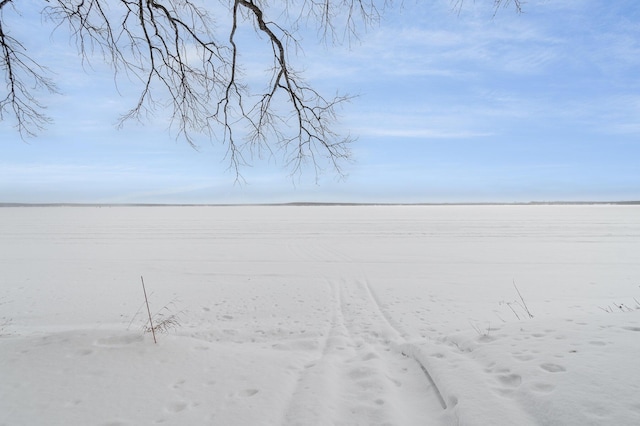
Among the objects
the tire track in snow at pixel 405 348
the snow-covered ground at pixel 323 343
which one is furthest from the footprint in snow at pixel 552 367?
the tire track in snow at pixel 405 348

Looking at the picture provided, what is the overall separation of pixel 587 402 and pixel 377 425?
142 centimetres

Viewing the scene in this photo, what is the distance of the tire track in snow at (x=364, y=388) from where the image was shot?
8.48 ft

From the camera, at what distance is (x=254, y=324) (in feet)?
20.2

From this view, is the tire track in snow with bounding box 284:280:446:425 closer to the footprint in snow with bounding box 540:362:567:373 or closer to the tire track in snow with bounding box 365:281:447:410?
the tire track in snow with bounding box 365:281:447:410

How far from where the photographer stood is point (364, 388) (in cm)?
309

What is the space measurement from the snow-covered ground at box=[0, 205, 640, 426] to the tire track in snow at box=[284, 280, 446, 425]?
19 millimetres

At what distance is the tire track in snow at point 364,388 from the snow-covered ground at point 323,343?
0.02 metres

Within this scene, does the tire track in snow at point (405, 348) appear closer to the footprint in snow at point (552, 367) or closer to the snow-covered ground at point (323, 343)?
the snow-covered ground at point (323, 343)

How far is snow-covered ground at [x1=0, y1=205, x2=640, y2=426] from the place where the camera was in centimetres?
253

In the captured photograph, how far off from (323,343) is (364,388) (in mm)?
1890

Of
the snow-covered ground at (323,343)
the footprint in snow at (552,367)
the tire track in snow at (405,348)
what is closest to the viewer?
the snow-covered ground at (323,343)

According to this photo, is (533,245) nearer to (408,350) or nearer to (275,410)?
(408,350)

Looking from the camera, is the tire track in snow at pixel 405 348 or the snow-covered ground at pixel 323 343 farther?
the tire track in snow at pixel 405 348

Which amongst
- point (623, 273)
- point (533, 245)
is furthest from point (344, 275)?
point (533, 245)
